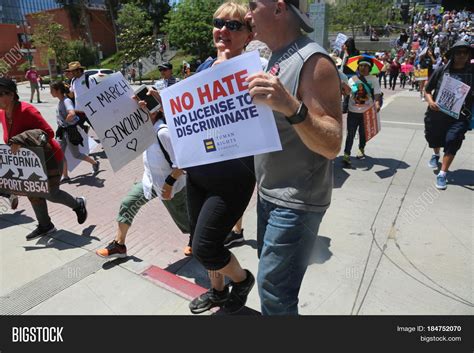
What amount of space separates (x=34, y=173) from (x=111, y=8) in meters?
55.0

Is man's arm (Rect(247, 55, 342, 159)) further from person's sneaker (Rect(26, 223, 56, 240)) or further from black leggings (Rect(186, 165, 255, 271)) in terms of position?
person's sneaker (Rect(26, 223, 56, 240))

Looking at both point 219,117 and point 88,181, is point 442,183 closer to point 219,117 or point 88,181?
point 219,117

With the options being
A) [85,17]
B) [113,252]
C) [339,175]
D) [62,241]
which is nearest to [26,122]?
[62,241]

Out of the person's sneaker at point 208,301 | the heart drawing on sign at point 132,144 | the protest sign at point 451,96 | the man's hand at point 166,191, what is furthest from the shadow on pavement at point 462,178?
the heart drawing on sign at point 132,144

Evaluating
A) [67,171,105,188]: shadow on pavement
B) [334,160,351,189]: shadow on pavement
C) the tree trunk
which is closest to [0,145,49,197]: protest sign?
[67,171,105,188]: shadow on pavement

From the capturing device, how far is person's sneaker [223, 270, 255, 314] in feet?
8.70

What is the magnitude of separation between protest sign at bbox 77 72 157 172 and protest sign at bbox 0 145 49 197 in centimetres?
123

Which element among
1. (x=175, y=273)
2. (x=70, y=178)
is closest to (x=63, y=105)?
(x=70, y=178)

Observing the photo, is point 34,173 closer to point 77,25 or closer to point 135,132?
point 135,132

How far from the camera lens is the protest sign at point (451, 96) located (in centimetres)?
496

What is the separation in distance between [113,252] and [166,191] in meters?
0.85

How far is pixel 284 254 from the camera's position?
1.78 metres

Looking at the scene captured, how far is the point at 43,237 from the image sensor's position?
403cm

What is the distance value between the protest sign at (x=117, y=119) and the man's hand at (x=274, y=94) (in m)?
1.87
